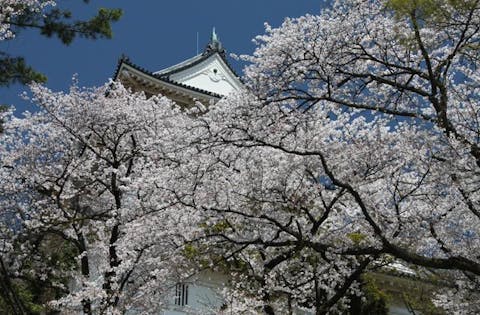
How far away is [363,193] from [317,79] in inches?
105

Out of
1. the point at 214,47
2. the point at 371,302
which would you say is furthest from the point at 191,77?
the point at 371,302

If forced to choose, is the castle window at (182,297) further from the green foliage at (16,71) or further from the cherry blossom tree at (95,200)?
the green foliage at (16,71)

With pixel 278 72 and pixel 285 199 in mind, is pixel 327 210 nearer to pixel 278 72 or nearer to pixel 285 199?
pixel 285 199

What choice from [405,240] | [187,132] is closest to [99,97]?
[187,132]

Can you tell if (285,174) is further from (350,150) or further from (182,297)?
(182,297)

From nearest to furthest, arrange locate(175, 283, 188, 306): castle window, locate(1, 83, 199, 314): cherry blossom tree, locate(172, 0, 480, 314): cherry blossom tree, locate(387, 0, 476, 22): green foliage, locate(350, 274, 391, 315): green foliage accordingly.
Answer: locate(387, 0, 476, 22): green foliage, locate(172, 0, 480, 314): cherry blossom tree, locate(1, 83, 199, 314): cherry blossom tree, locate(350, 274, 391, 315): green foliage, locate(175, 283, 188, 306): castle window

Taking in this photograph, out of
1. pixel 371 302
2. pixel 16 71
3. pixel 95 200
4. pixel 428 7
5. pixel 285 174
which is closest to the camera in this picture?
pixel 428 7

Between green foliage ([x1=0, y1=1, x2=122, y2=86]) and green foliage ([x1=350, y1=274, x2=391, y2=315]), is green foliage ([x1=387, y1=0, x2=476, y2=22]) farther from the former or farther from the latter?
green foliage ([x1=350, y1=274, x2=391, y2=315])

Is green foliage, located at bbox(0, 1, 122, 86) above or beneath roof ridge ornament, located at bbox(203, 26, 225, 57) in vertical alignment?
beneath

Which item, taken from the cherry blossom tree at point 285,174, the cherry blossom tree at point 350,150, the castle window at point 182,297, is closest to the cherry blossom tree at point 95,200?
the cherry blossom tree at point 285,174

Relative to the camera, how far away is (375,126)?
928 cm

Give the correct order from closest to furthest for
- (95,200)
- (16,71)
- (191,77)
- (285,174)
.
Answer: (16,71) → (285,174) → (95,200) → (191,77)

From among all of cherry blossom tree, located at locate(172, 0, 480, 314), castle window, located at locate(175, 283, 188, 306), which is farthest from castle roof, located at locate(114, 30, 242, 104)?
cherry blossom tree, located at locate(172, 0, 480, 314)

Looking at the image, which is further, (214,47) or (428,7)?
(214,47)
